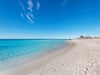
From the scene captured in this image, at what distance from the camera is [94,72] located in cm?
405

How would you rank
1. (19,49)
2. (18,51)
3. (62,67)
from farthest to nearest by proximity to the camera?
(19,49)
(18,51)
(62,67)

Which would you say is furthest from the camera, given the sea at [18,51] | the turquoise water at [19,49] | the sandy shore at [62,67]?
the turquoise water at [19,49]

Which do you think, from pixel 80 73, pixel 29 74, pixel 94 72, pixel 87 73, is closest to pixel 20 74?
pixel 29 74

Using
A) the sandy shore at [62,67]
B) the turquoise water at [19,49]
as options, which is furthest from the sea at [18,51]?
the sandy shore at [62,67]

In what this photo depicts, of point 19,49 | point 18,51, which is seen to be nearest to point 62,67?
point 18,51

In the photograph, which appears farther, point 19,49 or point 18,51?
point 19,49

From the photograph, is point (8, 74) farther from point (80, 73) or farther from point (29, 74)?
point (80, 73)

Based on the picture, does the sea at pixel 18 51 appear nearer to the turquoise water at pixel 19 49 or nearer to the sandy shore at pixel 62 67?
the turquoise water at pixel 19 49

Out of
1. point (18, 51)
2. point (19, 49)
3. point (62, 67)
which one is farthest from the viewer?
point (19, 49)

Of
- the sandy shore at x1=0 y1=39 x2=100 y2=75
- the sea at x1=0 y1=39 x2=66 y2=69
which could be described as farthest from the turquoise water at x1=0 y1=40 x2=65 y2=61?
the sandy shore at x1=0 y1=39 x2=100 y2=75

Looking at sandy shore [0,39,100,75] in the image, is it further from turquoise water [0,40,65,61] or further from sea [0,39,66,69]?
turquoise water [0,40,65,61]

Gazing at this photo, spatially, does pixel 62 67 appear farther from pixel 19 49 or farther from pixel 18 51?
pixel 19 49

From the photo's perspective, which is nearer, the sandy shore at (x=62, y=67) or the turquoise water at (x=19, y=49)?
the sandy shore at (x=62, y=67)

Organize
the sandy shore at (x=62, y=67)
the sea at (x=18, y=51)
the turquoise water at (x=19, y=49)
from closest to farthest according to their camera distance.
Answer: the sandy shore at (x=62, y=67)
the sea at (x=18, y=51)
the turquoise water at (x=19, y=49)
